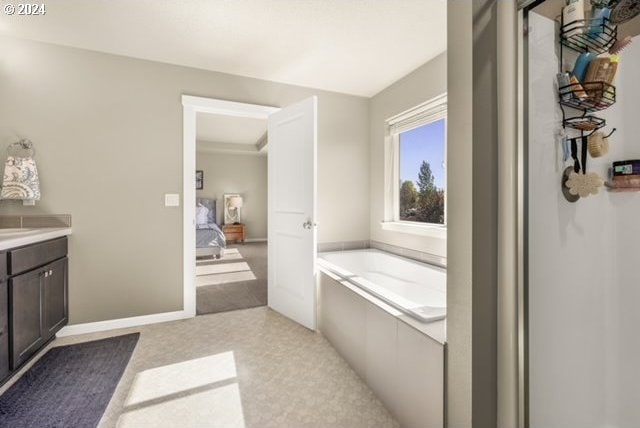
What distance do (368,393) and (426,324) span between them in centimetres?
64

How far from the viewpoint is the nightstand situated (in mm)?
7492

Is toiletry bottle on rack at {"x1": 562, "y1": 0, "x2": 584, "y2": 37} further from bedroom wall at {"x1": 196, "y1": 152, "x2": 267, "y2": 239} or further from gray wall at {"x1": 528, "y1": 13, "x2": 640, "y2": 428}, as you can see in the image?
bedroom wall at {"x1": 196, "y1": 152, "x2": 267, "y2": 239}

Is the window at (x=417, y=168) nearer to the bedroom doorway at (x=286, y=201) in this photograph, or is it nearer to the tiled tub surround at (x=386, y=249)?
the tiled tub surround at (x=386, y=249)

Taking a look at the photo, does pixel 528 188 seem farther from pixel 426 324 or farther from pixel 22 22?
pixel 22 22

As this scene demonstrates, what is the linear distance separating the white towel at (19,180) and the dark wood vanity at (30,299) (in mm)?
415

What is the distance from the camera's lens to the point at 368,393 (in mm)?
1678

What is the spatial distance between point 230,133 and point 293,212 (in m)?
4.32

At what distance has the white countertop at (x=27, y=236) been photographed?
5.48 feet

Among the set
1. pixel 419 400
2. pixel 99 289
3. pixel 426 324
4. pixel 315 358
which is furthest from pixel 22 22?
pixel 419 400

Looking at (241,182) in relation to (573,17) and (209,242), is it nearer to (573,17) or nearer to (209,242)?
(209,242)

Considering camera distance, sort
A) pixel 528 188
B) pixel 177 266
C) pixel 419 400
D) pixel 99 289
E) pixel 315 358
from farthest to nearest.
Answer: pixel 177 266
pixel 99 289
pixel 315 358
pixel 419 400
pixel 528 188

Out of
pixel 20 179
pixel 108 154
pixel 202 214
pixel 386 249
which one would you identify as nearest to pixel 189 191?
pixel 108 154

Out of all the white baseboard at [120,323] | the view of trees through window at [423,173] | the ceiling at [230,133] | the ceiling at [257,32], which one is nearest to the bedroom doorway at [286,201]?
the white baseboard at [120,323]

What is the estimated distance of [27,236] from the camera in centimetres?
185
